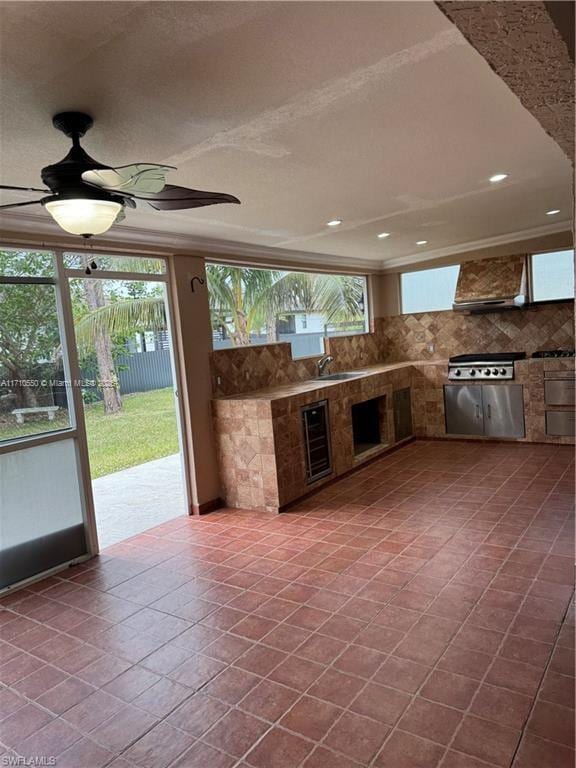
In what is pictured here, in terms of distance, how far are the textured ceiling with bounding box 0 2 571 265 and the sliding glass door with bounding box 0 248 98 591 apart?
0.47 meters

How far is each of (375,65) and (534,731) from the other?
8.04 feet

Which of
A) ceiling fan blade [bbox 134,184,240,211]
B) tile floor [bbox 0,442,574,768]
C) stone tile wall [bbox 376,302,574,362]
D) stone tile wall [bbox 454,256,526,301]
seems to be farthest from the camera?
stone tile wall [bbox 376,302,574,362]

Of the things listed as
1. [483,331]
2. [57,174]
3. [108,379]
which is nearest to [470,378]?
[483,331]

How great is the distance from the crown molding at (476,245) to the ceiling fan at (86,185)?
5111 millimetres

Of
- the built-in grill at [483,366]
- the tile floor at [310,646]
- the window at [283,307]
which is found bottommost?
the tile floor at [310,646]

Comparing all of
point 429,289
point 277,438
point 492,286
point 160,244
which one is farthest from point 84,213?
point 429,289

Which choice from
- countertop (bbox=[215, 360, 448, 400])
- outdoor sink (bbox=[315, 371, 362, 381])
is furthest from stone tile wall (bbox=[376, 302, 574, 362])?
outdoor sink (bbox=[315, 371, 362, 381])

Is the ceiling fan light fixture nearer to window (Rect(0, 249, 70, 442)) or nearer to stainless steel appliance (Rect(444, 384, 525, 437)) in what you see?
window (Rect(0, 249, 70, 442))

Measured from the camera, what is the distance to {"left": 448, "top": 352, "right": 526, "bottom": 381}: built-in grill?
5996mm

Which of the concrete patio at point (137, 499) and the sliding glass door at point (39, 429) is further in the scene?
the concrete patio at point (137, 499)

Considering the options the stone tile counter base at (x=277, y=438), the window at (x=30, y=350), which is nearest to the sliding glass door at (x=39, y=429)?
the window at (x=30, y=350)

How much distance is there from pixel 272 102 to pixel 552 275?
5.19m

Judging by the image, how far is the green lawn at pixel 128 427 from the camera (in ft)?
12.1

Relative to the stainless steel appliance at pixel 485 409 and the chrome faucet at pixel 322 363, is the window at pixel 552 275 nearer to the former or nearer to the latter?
the stainless steel appliance at pixel 485 409
